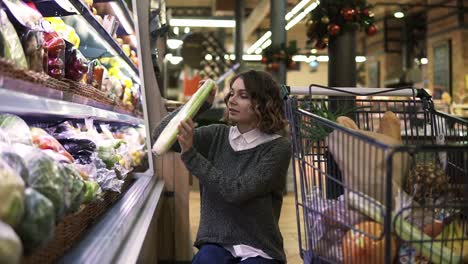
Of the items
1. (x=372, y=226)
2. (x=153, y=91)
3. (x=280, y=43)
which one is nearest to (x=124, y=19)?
(x=153, y=91)

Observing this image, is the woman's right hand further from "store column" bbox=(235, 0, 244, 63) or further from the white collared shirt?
"store column" bbox=(235, 0, 244, 63)

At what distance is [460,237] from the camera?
1.24m

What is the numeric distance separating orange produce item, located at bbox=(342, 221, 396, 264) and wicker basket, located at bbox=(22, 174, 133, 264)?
0.61 m

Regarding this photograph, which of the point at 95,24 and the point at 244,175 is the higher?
the point at 95,24

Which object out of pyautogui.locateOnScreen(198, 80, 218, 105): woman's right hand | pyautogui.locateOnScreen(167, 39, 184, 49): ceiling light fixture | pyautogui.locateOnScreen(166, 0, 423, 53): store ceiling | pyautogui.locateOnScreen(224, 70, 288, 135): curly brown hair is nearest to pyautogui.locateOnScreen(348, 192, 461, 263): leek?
pyautogui.locateOnScreen(224, 70, 288, 135): curly brown hair

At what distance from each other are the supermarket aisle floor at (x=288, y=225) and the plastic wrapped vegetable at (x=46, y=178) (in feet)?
8.30

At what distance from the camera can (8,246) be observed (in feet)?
2.91

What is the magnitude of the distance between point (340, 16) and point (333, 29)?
0.13 metres

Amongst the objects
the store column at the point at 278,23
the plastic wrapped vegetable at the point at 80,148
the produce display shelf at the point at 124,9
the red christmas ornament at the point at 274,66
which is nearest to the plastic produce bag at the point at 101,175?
the plastic wrapped vegetable at the point at 80,148

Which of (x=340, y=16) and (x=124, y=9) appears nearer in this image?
(x=124, y=9)

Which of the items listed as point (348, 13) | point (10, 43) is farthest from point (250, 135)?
point (348, 13)

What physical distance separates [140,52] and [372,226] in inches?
86.7

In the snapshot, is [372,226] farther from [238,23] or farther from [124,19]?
[238,23]

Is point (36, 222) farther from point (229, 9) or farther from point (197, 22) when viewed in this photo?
point (229, 9)
